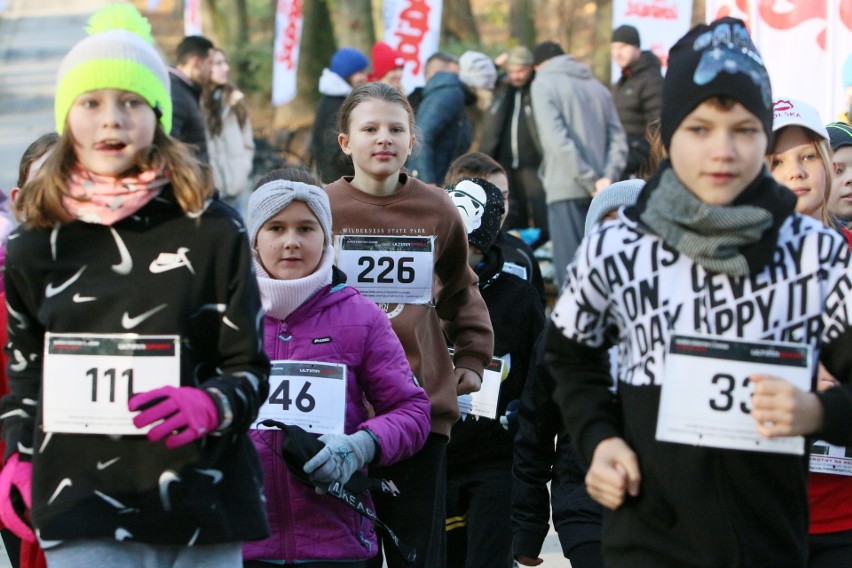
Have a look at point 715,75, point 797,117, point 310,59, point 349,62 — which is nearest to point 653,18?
point 349,62

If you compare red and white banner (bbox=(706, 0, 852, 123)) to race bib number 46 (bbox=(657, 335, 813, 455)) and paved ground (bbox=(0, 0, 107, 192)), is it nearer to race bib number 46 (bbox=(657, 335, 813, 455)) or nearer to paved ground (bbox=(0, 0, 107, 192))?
race bib number 46 (bbox=(657, 335, 813, 455))

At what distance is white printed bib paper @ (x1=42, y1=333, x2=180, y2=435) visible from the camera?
11.7 feet

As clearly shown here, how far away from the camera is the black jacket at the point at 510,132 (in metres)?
13.7

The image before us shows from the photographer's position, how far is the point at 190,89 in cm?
1241

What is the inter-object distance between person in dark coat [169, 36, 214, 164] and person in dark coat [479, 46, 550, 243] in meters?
2.67

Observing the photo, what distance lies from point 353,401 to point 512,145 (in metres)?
9.07

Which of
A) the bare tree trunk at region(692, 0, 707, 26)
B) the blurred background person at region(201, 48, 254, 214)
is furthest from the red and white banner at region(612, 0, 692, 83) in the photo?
the bare tree trunk at region(692, 0, 707, 26)

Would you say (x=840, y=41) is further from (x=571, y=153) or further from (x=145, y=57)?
(x=145, y=57)

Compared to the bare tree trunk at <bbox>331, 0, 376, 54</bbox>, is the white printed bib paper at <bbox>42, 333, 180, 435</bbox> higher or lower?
lower

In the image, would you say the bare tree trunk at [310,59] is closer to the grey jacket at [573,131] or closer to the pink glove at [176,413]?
the grey jacket at [573,131]

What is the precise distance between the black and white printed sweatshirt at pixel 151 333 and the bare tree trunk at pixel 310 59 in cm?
2000

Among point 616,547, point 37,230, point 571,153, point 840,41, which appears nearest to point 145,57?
point 37,230

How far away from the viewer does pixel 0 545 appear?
8023 mm

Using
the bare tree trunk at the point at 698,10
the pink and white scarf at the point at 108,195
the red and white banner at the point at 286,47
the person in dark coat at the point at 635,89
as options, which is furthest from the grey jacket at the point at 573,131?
the bare tree trunk at the point at 698,10
